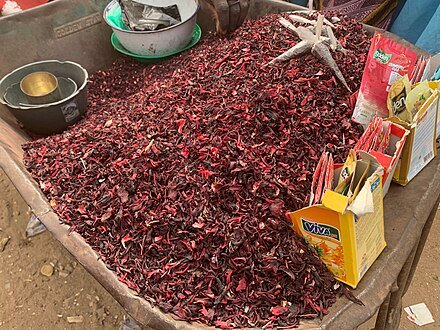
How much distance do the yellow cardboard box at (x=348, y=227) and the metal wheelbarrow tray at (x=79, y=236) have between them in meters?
0.05

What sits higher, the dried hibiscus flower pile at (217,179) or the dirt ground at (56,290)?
the dried hibiscus flower pile at (217,179)

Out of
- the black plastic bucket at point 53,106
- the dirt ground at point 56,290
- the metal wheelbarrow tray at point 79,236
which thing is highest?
the metal wheelbarrow tray at point 79,236

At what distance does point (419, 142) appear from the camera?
3.61 ft

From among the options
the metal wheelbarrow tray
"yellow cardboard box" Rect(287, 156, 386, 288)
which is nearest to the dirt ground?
the metal wheelbarrow tray

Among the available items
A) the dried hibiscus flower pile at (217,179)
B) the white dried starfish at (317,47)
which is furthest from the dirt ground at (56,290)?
the white dried starfish at (317,47)

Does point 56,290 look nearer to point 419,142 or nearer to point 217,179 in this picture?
point 217,179

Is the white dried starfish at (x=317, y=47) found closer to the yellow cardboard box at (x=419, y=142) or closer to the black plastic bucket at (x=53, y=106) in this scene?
the yellow cardboard box at (x=419, y=142)

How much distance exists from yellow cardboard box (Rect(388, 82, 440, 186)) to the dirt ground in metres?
0.89

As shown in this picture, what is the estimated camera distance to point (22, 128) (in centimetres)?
164

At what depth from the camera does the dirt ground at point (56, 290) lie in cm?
184

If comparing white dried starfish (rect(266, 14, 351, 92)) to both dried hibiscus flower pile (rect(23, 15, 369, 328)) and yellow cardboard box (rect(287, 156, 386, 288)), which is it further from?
yellow cardboard box (rect(287, 156, 386, 288))

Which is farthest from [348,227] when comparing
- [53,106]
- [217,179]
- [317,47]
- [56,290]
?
[56,290]

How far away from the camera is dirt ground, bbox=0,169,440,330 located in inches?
72.3

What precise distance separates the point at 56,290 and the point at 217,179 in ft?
4.11
